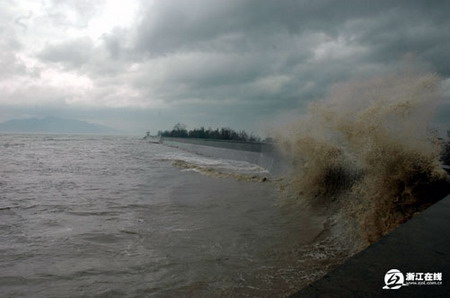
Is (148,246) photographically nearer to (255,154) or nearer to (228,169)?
(228,169)

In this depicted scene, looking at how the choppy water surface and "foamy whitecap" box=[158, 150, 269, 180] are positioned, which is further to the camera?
"foamy whitecap" box=[158, 150, 269, 180]

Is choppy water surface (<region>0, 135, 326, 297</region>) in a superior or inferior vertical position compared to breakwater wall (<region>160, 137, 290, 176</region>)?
inferior

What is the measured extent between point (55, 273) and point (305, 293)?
11.0 ft

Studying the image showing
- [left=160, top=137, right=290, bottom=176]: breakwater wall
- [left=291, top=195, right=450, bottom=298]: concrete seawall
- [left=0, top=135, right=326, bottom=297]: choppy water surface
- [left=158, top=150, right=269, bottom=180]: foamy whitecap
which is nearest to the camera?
[left=291, top=195, right=450, bottom=298]: concrete seawall

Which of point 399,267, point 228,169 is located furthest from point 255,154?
point 399,267

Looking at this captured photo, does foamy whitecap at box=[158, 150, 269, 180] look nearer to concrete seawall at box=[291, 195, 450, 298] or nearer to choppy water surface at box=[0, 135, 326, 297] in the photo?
choppy water surface at box=[0, 135, 326, 297]

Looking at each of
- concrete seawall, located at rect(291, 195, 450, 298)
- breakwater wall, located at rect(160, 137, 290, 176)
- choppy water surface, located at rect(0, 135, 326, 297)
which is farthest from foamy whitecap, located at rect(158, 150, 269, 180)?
concrete seawall, located at rect(291, 195, 450, 298)

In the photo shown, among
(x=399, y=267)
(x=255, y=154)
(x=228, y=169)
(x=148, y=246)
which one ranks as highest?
(x=399, y=267)

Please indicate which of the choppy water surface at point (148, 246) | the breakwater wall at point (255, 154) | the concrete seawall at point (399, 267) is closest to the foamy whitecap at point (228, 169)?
the breakwater wall at point (255, 154)

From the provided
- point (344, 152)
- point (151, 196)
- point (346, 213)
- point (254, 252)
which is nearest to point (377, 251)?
point (254, 252)

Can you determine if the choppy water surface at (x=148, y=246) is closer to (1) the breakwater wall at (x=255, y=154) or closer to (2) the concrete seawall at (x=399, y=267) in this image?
(2) the concrete seawall at (x=399, y=267)

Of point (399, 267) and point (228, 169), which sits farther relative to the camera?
point (228, 169)

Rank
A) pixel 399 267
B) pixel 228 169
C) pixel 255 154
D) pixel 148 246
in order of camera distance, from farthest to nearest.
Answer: pixel 255 154
pixel 228 169
pixel 148 246
pixel 399 267

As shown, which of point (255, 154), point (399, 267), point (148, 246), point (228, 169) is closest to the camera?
point (399, 267)
